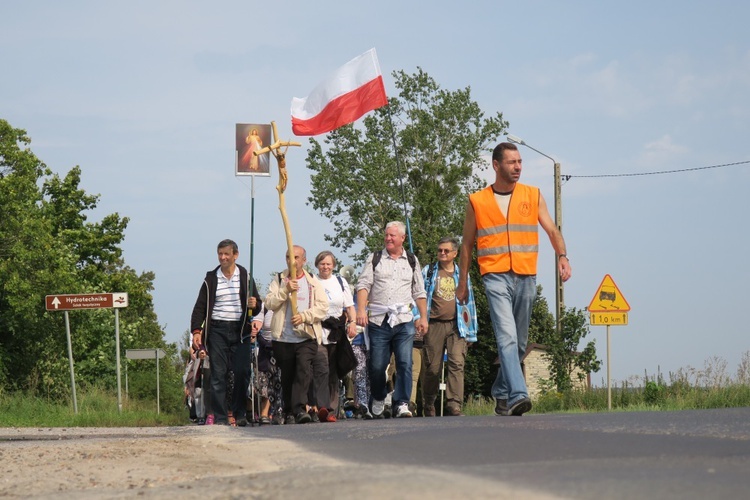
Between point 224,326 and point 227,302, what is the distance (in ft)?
0.85

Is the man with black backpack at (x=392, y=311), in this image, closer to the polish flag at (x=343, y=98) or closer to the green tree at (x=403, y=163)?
the polish flag at (x=343, y=98)

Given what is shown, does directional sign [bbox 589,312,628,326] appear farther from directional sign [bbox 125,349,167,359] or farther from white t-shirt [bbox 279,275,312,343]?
directional sign [bbox 125,349,167,359]

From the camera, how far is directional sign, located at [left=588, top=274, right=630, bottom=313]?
23862mm

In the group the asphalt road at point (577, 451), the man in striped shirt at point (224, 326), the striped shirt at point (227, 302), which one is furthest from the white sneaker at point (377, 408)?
the asphalt road at point (577, 451)

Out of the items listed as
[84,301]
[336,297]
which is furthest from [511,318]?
[84,301]

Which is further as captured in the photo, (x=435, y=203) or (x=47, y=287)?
(x=435, y=203)

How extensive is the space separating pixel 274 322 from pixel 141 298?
1539 inches

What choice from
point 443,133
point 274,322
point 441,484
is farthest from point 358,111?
point 443,133

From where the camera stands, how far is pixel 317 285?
13.3 m

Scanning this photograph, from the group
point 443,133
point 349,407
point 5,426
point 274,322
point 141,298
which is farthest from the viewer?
point 443,133

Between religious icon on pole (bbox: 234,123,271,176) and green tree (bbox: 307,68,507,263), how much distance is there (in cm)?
3782

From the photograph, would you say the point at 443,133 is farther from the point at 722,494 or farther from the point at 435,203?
the point at 722,494

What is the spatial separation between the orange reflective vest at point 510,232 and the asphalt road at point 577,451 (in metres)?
1.40

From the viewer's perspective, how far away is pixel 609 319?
23875 millimetres
